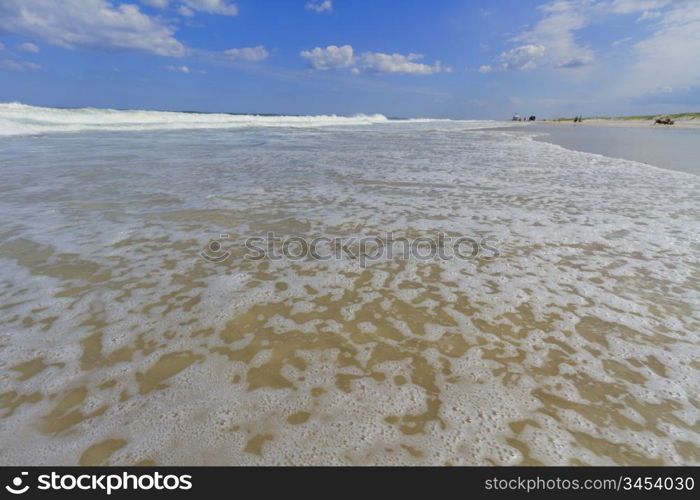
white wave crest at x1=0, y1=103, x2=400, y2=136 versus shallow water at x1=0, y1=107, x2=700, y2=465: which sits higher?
white wave crest at x1=0, y1=103, x2=400, y2=136

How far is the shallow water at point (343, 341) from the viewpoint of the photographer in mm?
1905

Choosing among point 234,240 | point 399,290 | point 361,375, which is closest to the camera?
point 361,375

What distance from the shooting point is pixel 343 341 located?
270cm

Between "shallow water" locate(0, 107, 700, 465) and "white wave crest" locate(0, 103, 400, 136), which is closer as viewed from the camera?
"shallow water" locate(0, 107, 700, 465)

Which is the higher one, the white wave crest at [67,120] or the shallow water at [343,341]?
the white wave crest at [67,120]

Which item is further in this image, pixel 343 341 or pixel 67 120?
pixel 67 120

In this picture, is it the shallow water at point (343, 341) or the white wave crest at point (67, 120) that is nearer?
the shallow water at point (343, 341)

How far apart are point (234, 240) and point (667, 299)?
4792mm

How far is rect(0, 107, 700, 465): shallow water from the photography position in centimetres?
191

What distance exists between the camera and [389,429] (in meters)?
1.96

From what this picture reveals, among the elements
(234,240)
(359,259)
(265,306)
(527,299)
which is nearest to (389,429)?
(265,306)

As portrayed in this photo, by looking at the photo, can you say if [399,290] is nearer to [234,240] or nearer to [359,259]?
[359,259]

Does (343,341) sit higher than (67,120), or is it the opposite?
(67,120)
